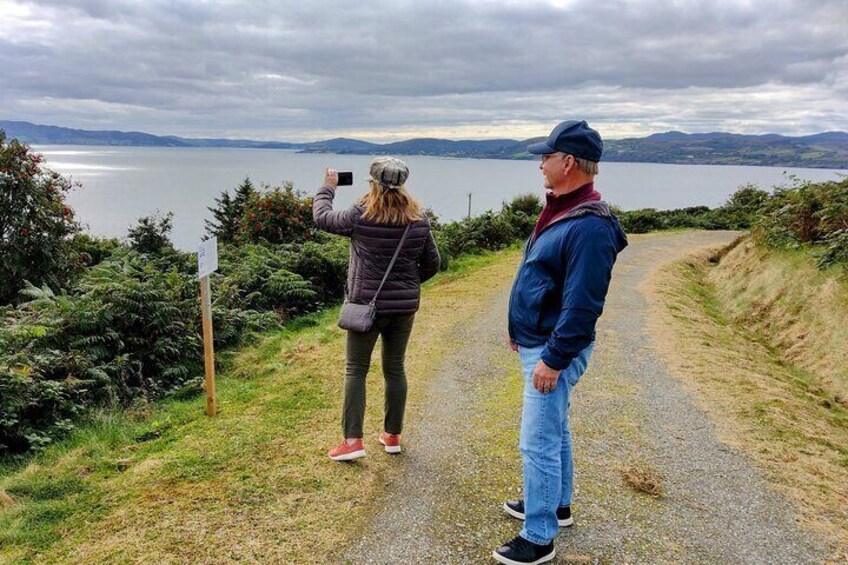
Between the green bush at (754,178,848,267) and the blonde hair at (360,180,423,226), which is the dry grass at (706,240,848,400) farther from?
the blonde hair at (360,180,423,226)

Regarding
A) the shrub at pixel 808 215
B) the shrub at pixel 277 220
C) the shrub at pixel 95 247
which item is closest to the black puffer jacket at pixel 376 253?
the shrub at pixel 808 215

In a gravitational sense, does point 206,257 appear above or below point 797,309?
above

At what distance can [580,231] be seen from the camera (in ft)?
8.54

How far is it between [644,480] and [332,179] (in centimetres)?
320

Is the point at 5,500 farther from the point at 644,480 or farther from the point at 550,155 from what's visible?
the point at 644,480

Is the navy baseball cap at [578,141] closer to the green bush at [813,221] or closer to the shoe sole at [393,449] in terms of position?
the shoe sole at [393,449]

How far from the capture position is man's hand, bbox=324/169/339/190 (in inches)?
157

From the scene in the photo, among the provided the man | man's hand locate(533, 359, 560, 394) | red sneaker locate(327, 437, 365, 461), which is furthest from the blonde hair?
red sneaker locate(327, 437, 365, 461)

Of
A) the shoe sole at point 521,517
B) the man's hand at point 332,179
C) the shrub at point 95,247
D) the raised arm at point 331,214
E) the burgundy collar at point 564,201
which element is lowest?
the shrub at point 95,247

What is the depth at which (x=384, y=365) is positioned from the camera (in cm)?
412

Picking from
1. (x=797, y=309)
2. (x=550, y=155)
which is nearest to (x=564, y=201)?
(x=550, y=155)

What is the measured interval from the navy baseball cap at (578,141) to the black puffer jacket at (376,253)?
4.28 ft

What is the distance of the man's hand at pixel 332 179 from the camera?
157 inches

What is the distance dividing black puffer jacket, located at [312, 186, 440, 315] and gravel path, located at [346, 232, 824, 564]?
1351 mm
